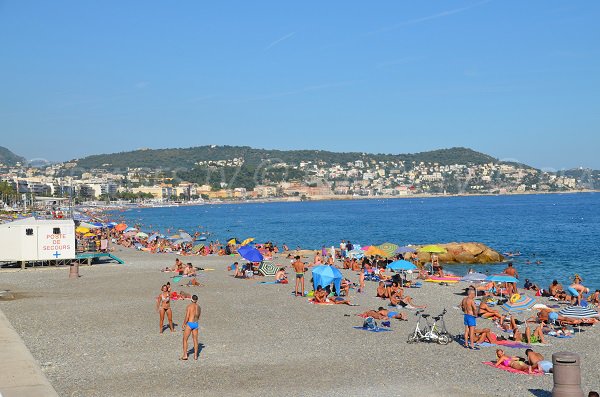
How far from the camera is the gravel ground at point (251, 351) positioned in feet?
35.1

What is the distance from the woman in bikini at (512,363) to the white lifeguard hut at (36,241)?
2149cm

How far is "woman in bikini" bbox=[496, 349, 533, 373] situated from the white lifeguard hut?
70.5 feet

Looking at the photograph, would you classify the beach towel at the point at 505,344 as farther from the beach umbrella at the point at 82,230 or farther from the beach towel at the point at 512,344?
the beach umbrella at the point at 82,230

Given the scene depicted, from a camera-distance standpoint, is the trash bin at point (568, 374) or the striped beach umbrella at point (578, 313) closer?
the trash bin at point (568, 374)

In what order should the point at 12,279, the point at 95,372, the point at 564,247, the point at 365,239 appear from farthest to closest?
the point at 365,239, the point at 564,247, the point at 12,279, the point at 95,372

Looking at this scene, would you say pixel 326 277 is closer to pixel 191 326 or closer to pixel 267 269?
pixel 267 269

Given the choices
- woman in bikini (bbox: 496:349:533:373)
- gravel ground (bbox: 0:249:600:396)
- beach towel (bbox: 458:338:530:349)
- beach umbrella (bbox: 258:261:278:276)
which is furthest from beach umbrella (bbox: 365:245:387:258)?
woman in bikini (bbox: 496:349:533:373)

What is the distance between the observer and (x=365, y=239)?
6256cm

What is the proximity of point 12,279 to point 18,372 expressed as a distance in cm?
1581

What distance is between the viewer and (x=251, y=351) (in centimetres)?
1324

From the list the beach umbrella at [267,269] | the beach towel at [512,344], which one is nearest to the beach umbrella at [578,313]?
the beach towel at [512,344]

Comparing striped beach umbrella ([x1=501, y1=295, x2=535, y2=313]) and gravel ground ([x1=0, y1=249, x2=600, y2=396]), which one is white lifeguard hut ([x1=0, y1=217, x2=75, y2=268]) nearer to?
gravel ground ([x1=0, y1=249, x2=600, y2=396])

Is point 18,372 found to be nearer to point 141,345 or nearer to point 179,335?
point 141,345

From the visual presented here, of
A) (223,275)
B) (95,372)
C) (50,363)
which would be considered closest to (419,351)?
(95,372)
